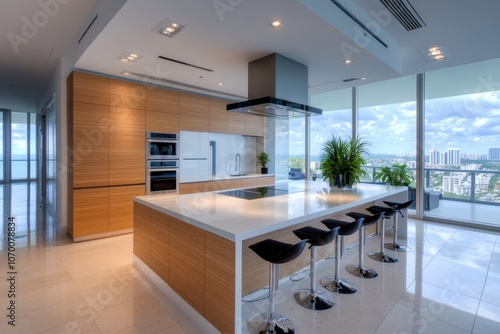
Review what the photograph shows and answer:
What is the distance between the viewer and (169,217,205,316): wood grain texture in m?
2.04

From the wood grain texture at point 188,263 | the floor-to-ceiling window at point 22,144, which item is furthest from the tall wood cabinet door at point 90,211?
the floor-to-ceiling window at point 22,144

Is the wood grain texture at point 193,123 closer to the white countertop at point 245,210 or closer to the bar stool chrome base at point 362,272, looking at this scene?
the white countertop at point 245,210

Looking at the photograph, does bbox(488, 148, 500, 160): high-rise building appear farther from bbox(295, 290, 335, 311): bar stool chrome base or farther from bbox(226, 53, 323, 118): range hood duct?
bbox(295, 290, 335, 311): bar stool chrome base

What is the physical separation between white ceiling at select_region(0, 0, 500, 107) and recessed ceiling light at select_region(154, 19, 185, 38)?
59 millimetres

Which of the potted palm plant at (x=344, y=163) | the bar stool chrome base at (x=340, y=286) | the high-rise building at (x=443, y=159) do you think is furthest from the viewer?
the high-rise building at (x=443, y=159)

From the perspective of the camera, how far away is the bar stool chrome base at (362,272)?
9.48 ft

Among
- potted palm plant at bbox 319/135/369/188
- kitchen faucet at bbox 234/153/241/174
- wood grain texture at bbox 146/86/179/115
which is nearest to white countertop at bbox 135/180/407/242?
potted palm plant at bbox 319/135/369/188

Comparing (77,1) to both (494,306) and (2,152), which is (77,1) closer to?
(494,306)

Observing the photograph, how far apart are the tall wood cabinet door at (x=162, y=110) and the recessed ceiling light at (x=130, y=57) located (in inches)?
42.9

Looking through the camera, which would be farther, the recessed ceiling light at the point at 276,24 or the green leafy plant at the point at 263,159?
the green leafy plant at the point at 263,159

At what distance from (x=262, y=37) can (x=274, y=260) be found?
2339mm

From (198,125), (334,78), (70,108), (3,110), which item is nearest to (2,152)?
(3,110)

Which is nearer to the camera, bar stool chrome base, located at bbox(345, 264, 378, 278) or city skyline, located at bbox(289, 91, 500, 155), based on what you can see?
bar stool chrome base, located at bbox(345, 264, 378, 278)

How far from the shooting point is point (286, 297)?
2.46m
